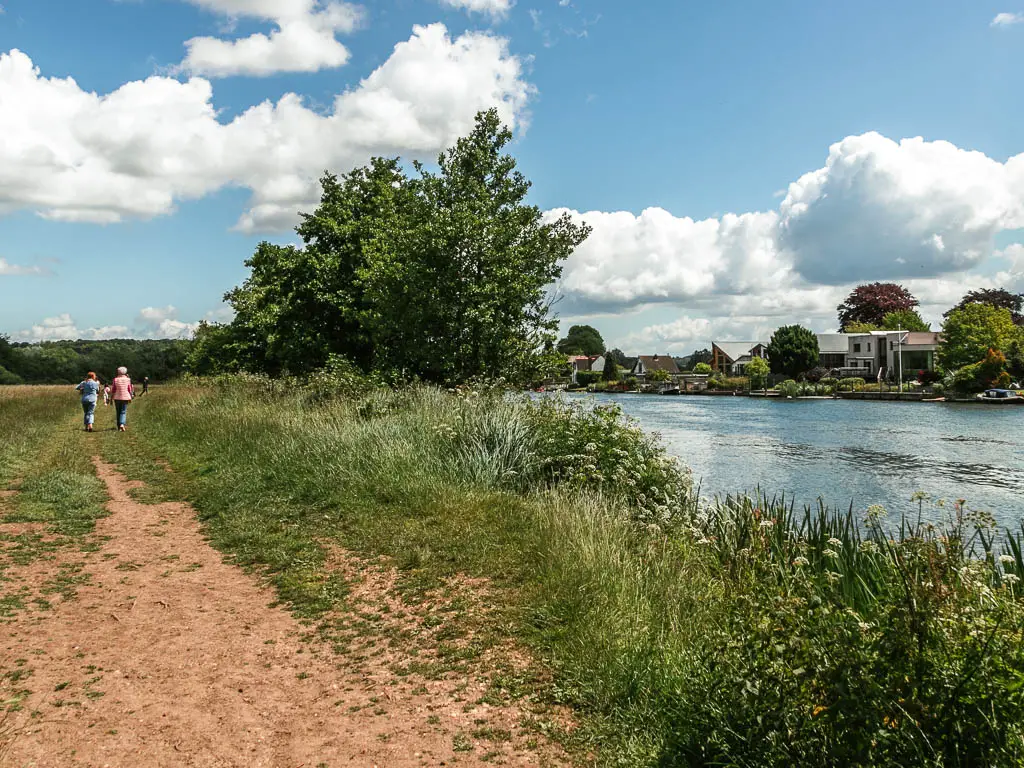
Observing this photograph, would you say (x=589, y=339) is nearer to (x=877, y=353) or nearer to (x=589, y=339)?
(x=589, y=339)

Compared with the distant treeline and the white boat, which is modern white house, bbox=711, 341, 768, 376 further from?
the distant treeline

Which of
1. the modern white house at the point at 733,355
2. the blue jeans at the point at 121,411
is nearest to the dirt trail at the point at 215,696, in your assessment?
the blue jeans at the point at 121,411

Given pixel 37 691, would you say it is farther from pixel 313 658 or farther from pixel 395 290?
pixel 395 290

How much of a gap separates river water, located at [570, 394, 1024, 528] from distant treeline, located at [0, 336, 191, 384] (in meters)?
46.2

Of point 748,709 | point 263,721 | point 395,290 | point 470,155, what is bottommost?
point 263,721

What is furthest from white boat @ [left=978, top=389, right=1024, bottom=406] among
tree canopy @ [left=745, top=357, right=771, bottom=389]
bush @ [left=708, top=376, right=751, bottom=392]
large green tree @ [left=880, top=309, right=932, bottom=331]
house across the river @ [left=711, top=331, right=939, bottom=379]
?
large green tree @ [left=880, top=309, right=932, bottom=331]

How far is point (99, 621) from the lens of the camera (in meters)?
5.50

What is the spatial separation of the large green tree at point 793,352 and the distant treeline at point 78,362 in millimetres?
68666

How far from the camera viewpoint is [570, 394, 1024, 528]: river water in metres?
20.1

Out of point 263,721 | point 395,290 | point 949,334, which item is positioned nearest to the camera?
point 263,721

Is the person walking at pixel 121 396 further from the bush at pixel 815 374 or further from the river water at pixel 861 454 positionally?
the bush at pixel 815 374

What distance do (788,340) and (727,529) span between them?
9201 cm

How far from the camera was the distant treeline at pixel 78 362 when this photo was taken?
6531 centimetres

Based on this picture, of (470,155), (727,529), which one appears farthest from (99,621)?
(470,155)
